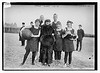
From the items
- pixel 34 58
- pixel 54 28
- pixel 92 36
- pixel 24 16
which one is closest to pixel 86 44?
pixel 92 36

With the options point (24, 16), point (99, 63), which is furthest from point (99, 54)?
point (24, 16)

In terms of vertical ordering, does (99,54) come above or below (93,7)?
below

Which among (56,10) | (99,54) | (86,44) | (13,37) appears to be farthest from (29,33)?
(99,54)

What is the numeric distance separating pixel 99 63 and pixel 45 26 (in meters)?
0.66

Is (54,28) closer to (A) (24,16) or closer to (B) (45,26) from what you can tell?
(B) (45,26)

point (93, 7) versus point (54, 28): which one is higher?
point (93, 7)

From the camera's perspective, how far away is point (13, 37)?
7.51ft

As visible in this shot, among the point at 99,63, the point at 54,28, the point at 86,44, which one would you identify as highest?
the point at 54,28

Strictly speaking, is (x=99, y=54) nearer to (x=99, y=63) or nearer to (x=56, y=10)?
(x=99, y=63)

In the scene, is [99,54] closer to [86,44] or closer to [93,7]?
[86,44]

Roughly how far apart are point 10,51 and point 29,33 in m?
0.26

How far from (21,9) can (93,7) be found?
72cm

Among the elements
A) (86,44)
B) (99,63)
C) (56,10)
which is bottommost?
(99,63)

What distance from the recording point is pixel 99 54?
233 centimetres
